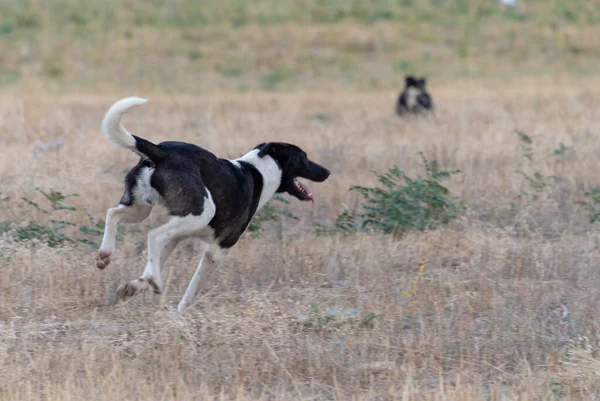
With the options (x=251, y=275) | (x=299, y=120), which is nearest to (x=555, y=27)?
(x=299, y=120)

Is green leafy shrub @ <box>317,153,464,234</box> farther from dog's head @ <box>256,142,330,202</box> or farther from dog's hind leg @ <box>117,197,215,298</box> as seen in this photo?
dog's hind leg @ <box>117,197,215,298</box>

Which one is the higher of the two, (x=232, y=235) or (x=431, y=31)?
(x=431, y=31)

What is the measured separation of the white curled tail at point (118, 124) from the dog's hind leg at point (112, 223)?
1.46 feet

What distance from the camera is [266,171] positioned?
21.8 ft

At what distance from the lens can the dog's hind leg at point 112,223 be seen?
20.1ft

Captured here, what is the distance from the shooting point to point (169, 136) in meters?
12.9

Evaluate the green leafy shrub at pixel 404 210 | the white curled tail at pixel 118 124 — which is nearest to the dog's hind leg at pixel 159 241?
the white curled tail at pixel 118 124

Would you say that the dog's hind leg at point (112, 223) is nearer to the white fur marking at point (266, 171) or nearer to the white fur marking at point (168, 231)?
the white fur marking at point (168, 231)

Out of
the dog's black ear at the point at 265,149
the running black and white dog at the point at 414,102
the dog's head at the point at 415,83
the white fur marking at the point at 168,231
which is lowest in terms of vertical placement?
the white fur marking at the point at 168,231

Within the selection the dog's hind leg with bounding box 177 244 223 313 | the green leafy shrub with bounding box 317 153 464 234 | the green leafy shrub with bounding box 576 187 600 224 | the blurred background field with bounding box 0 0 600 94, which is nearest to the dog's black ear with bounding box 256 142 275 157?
the dog's hind leg with bounding box 177 244 223 313

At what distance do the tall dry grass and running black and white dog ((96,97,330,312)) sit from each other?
29cm

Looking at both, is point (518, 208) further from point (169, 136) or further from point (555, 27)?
point (555, 27)

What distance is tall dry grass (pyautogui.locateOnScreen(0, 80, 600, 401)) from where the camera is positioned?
494 centimetres

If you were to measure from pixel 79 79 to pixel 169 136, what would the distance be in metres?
12.3
